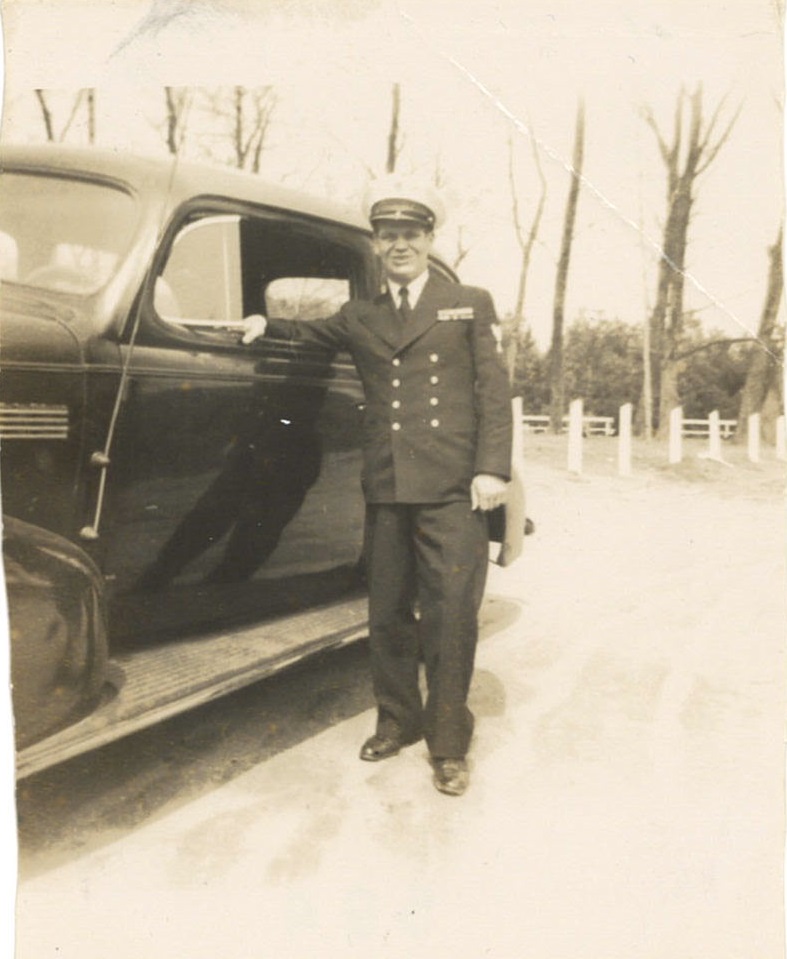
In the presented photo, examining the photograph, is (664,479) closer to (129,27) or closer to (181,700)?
(181,700)

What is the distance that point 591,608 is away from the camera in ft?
12.9

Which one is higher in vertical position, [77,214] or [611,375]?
[77,214]

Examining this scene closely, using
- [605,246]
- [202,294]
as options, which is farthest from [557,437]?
[202,294]

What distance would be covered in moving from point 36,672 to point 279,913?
0.78 meters

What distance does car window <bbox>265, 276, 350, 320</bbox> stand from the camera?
322 cm

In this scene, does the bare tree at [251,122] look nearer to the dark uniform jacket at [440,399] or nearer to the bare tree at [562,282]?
the dark uniform jacket at [440,399]

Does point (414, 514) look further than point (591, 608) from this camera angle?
No

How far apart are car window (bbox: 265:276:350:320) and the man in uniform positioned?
0.44m

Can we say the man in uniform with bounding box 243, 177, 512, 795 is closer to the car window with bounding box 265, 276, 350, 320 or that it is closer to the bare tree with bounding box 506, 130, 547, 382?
the bare tree with bounding box 506, 130, 547, 382

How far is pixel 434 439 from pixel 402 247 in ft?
1.93

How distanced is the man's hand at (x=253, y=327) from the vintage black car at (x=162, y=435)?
0.19 ft

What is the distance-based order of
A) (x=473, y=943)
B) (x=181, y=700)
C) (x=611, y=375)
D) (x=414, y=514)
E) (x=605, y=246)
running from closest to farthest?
(x=473, y=943) → (x=181, y=700) → (x=414, y=514) → (x=605, y=246) → (x=611, y=375)

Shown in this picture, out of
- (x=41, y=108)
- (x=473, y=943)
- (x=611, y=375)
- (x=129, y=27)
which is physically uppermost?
(x=129, y=27)

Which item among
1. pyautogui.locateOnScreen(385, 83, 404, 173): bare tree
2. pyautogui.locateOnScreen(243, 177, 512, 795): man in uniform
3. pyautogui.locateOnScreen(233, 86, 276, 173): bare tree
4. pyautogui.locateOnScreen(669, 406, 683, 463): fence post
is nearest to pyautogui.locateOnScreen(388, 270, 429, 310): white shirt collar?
pyautogui.locateOnScreen(243, 177, 512, 795): man in uniform
